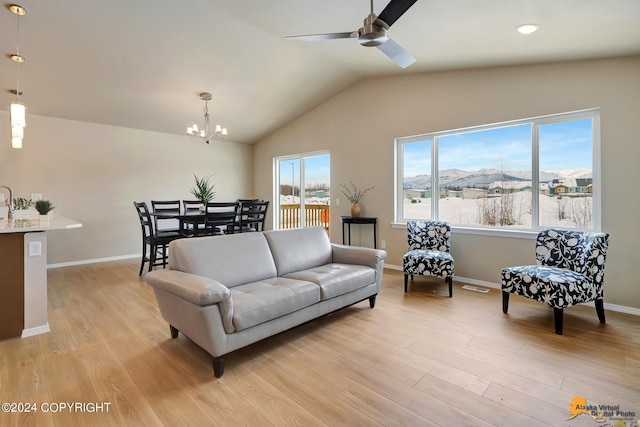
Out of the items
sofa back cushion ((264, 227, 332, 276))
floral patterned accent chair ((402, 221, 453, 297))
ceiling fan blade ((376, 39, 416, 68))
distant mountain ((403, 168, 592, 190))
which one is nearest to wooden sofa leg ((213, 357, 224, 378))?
sofa back cushion ((264, 227, 332, 276))

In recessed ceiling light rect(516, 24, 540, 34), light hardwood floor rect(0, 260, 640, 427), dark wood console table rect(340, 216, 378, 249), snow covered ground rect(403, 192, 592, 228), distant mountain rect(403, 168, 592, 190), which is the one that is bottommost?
light hardwood floor rect(0, 260, 640, 427)

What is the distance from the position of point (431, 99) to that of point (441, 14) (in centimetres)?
177

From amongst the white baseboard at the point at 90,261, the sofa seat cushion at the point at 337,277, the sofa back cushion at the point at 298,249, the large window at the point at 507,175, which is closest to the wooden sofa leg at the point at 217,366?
the sofa seat cushion at the point at 337,277

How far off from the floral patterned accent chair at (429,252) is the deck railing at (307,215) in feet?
7.44

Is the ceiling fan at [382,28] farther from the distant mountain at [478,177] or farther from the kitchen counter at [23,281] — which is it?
the kitchen counter at [23,281]

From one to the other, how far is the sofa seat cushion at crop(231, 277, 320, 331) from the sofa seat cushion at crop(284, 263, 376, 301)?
10cm

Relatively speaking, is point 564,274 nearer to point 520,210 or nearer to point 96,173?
point 520,210

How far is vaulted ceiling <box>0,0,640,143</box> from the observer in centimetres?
271

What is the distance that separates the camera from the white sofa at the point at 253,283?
2.00 m

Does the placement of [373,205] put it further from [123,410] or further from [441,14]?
[123,410]

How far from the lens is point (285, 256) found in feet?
10.1

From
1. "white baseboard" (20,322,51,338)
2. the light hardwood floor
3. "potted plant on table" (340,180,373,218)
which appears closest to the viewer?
the light hardwood floor

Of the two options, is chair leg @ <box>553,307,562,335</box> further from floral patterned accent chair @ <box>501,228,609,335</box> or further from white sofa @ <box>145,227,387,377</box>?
white sofa @ <box>145,227,387,377</box>

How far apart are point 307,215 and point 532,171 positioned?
4.22 metres
